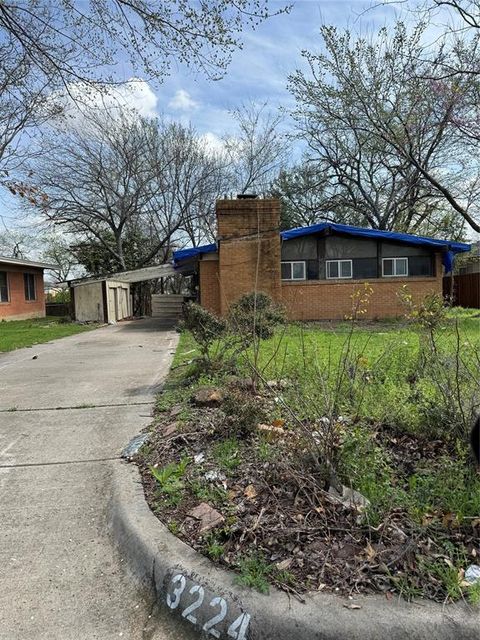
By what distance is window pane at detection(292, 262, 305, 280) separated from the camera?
17.7 meters

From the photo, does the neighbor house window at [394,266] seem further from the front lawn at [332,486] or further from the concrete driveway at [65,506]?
the front lawn at [332,486]

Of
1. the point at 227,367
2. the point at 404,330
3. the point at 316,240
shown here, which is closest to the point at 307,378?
the point at 227,367

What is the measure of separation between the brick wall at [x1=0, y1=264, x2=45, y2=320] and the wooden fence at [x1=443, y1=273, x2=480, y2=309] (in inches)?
919

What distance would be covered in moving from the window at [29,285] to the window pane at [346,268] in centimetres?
1932

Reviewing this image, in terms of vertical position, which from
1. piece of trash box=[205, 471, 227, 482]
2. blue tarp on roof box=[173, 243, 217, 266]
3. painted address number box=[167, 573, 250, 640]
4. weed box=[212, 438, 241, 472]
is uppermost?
blue tarp on roof box=[173, 243, 217, 266]

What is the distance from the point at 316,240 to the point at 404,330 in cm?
747

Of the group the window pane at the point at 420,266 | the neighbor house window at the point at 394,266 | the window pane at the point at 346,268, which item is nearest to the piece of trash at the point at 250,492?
the window pane at the point at 346,268

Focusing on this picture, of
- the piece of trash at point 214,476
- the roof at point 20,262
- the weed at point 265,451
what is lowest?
the piece of trash at point 214,476

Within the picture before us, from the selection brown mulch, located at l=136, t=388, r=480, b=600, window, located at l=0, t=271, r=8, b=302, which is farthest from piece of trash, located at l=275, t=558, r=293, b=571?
window, located at l=0, t=271, r=8, b=302

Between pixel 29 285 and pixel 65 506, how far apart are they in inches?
1101

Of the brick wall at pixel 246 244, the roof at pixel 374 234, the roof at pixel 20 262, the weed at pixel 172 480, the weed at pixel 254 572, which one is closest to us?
the weed at pixel 254 572

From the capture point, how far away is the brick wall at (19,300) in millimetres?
25031

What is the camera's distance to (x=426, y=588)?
2.02 m

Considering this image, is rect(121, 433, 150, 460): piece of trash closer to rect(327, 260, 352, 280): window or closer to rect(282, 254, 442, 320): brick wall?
rect(282, 254, 442, 320): brick wall
